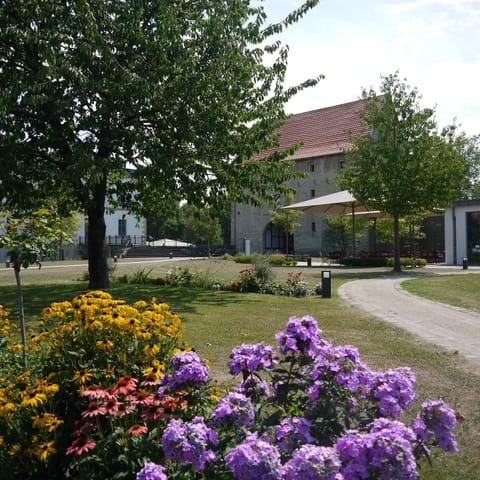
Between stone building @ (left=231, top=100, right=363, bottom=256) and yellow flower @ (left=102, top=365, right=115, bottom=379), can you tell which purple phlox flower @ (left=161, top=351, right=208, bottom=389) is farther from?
stone building @ (left=231, top=100, right=363, bottom=256)

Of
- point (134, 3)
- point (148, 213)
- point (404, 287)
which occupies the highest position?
point (134, 3)

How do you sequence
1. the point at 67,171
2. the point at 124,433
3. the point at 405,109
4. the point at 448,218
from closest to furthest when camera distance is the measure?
the point at 124,433, the point at 67,171, the point at 405,109, the point at 448,218

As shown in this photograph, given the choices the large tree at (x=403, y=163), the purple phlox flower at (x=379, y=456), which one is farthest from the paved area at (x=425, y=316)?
the large tree at (x=403, y=163)

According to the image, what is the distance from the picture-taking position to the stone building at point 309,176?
4878cm

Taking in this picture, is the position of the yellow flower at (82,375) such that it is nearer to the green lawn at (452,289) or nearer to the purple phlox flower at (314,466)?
the purple phlox flower at (314,466)

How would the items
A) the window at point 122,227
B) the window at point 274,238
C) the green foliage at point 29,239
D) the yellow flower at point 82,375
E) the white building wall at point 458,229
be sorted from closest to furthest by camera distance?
the yellow flower at point 82,375 → the green foliage at point 29,239 → the white building wall at point 458,229 → the window at point 274,238 → the window at point 122,227

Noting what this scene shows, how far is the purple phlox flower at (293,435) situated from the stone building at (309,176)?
44.0 meters

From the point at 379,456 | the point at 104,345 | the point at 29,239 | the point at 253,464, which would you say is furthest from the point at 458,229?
the point at 253,464

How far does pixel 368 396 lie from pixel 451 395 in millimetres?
2873

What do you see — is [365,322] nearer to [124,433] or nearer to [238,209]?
[124,433]

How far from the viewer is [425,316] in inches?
407

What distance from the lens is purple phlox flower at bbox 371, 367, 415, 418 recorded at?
2.48 metres

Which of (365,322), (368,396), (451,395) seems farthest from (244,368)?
(365,322)

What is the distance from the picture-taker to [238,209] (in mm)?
56469
